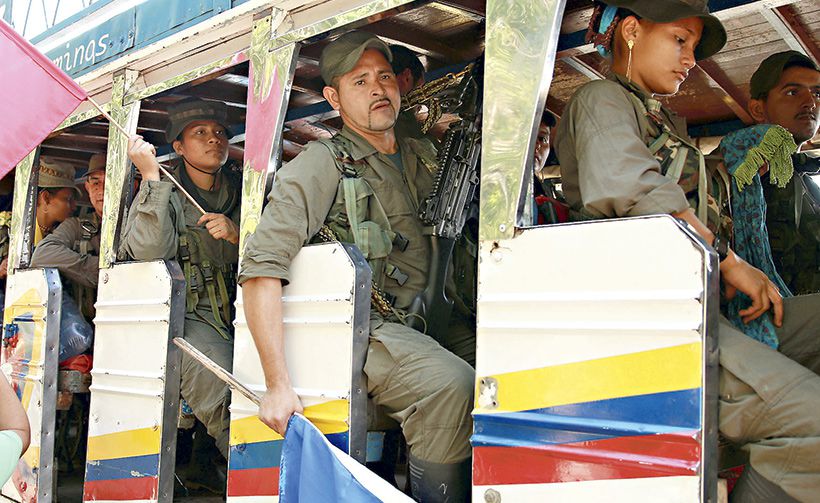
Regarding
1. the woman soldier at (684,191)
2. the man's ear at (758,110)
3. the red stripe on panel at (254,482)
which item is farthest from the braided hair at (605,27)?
the red stripe on panel at (254,482)

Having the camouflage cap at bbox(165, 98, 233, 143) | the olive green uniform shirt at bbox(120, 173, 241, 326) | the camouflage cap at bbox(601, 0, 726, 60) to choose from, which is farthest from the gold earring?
the camouflage cap at bbox(165, 98, 233, 143)

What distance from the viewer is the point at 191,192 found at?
4.70 meters

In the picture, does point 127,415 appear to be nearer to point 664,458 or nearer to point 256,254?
point 256,254

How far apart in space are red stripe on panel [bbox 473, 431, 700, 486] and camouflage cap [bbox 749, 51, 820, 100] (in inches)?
91.5

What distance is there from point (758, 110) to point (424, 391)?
223 cm

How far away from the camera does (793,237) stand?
3762mm

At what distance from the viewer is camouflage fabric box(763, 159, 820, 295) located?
3750 millimetres

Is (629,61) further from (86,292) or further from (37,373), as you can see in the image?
(86,292)

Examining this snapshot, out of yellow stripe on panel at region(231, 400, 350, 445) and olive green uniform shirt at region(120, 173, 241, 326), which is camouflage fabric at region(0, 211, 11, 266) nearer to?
olive green uniform shirt at region(120, 173, 241, 326)

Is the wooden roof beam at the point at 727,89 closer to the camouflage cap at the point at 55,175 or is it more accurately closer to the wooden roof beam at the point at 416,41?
the wooden roof beam at the point at 416,41

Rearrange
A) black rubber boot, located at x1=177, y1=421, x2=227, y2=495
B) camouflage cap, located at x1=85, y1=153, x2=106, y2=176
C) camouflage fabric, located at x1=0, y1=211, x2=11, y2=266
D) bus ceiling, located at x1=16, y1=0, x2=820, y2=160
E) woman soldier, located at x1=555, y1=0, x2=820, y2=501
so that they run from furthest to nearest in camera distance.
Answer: camouflage fabric, located at x1=0, y1=211, x2=11, y2=266 < camouflage cap, located at x1=85, y1=153, x2=106, y2=176 < black rubber boot, located at x1=177, y1=421, x2=227, y2=495 < bus ceiling, located at x1=16, y1=0, x2=820, y2=160 < woman soldier, located at x1=555, y1=0, x2=820, y2=501

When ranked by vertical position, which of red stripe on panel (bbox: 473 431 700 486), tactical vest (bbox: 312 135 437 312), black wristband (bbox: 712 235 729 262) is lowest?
red stripe on panel (bbox: 473 431 700 486)

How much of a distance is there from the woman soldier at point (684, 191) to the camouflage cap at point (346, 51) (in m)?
0.87

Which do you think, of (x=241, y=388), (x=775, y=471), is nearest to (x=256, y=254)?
(x=241, y=388)
